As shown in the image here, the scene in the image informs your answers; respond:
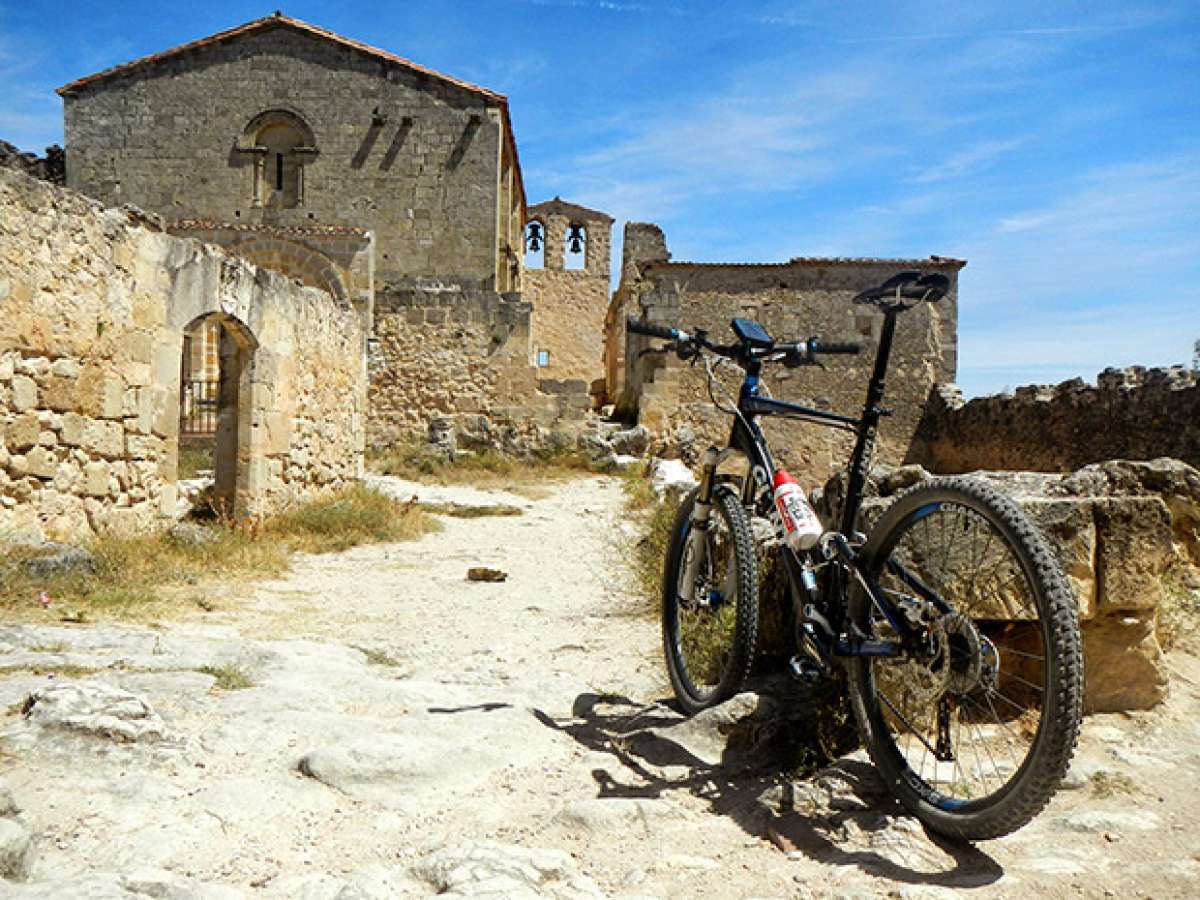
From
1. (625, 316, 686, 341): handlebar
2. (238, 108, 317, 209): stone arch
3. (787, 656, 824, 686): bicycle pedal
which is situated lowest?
(787, 656, 824, 686): bicycle pedal

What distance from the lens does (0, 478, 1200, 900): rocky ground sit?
2061mm

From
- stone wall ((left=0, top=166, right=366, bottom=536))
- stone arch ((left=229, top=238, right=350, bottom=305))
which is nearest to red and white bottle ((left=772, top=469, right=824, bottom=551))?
stone wall ((left=0, top=166, right=366, bottom=536))

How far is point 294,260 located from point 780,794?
1545 centimetres

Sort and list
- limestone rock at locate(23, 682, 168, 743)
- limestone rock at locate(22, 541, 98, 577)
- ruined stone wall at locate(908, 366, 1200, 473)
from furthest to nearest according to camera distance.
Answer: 1. ruined stone wall at locate(908, 366, 1200, 473)
2. limestone rock at locate(22, 541, 98, 577)
3. limestone rock at locate(23, 682, 168, 743)

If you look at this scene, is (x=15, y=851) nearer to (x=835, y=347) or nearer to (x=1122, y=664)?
(x=835, y=347)

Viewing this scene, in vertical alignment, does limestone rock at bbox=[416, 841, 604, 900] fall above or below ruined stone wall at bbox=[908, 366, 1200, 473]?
below

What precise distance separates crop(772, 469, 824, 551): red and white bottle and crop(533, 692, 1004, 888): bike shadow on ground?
0.63 meters

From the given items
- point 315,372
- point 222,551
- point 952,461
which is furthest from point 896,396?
point 222,551

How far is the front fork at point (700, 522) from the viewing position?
3445 mm

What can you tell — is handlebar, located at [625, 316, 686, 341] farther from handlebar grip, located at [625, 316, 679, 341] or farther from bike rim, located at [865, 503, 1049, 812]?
bike rim, located at [865, 503, 1049, 812]

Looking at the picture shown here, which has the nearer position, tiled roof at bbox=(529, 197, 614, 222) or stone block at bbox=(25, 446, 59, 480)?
stone block at bbox=(25, 446, 59, 480)

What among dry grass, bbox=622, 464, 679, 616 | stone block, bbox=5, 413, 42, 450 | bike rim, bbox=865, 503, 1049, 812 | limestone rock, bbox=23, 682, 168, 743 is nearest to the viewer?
bike rim, bbox=865, 503, 1049, 812

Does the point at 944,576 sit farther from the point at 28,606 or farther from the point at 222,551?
the point at 222,551

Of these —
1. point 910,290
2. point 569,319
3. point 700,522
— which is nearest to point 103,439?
point 700,522
